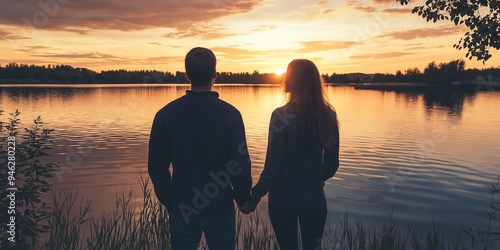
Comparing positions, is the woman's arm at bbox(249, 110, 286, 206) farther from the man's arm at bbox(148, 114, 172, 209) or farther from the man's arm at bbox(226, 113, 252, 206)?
the man's arm at bbox(148, 114, 172, 209)

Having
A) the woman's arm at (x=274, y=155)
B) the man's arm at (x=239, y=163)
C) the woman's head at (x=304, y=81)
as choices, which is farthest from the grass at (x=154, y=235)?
the woman's head at (x=304, y=81)

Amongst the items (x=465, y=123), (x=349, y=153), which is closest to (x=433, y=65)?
(x=465, y=123)

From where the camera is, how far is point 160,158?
3.73 metres

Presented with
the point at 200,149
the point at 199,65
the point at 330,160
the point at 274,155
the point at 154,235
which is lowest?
the point at 154,235

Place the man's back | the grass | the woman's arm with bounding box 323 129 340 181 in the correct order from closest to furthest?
1. the man's back
2. the woman's arm with bounding box 323 129 340 181
3. the grass

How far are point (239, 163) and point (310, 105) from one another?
991mm

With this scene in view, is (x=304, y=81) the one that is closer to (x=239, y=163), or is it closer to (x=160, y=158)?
(x=239, y=163)

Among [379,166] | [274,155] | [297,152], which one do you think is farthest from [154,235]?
[379,166]

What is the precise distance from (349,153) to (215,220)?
21.5 m

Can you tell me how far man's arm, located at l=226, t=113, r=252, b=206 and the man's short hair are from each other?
0.48m

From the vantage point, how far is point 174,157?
3.67 metres

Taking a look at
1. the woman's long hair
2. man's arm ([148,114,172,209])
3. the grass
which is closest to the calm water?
the grass

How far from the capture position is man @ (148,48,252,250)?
3582mm

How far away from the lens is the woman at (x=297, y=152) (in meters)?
4.07
